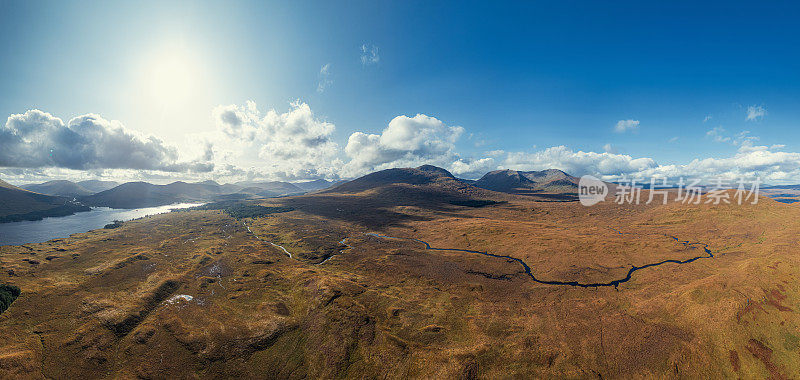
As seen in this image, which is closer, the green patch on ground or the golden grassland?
the golden grassland

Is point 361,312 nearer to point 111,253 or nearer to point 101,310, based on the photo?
point 101,310

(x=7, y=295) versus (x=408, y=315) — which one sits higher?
(x=7, y=295)

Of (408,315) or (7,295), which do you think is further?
(7,295)

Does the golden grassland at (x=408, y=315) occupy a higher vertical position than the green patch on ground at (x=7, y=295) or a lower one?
lower

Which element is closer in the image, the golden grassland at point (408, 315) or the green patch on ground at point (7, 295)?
the golden grassland at point (408, 315)

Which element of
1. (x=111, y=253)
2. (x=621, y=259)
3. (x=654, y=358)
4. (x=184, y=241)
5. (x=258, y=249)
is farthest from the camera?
(x=184, y=241)

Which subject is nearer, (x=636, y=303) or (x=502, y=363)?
(x=502, y=363)

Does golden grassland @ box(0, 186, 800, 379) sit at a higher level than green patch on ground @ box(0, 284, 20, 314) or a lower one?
lower

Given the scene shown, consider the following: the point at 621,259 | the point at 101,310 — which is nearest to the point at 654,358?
the point at 621,259
